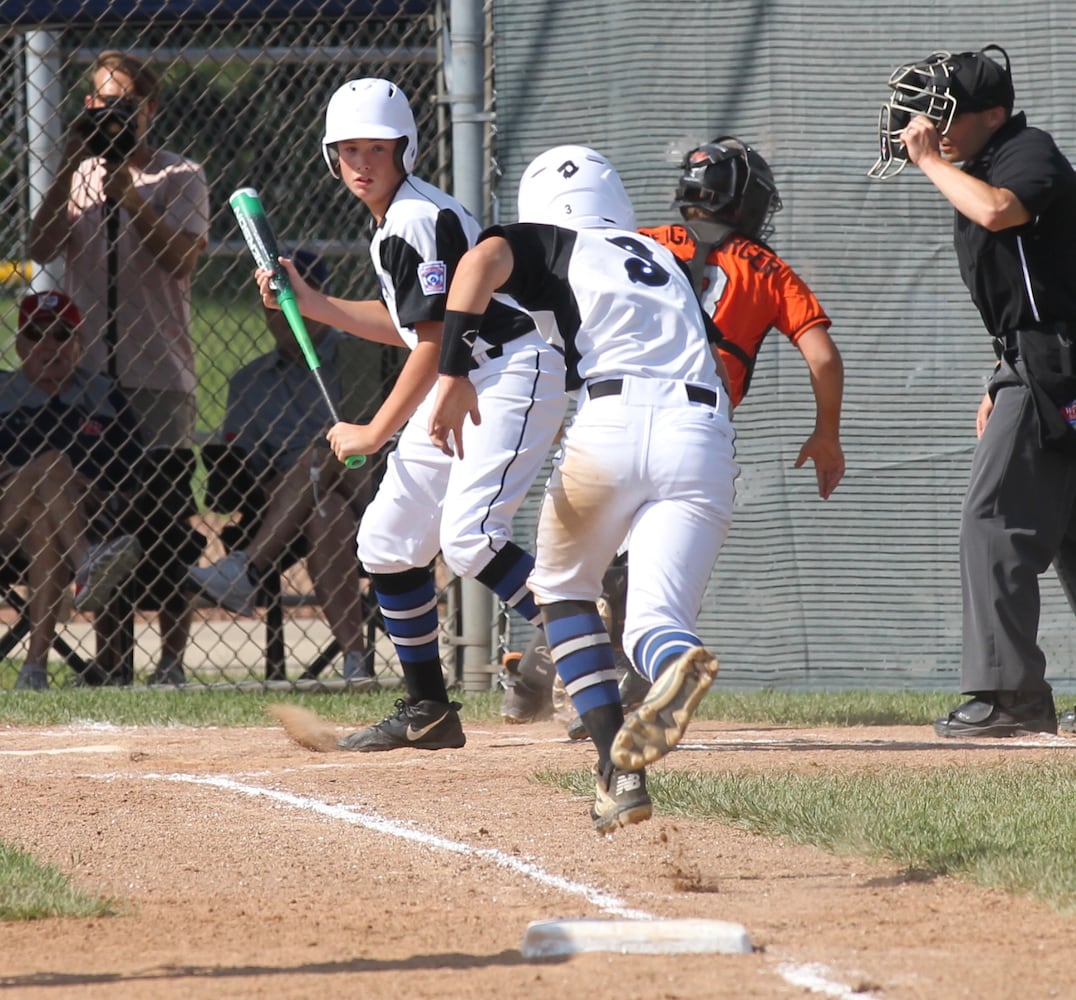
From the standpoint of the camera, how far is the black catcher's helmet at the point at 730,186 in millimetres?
5977

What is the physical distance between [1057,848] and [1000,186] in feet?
8.09

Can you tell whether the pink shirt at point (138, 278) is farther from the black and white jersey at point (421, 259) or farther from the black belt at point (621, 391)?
the black belt at point (621, 391)

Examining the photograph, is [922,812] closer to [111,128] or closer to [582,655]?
[582,655]

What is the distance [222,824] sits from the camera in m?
4.30

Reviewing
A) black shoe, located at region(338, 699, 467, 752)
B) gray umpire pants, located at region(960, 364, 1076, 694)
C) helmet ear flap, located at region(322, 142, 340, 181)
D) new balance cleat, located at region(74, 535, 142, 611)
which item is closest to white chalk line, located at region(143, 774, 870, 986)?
black shoe, located at region(338, 699, 467, 752)

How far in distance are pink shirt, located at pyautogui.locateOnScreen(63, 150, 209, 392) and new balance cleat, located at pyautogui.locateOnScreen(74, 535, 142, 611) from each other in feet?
2.67

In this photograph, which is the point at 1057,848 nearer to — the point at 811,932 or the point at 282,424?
the point at 811,932

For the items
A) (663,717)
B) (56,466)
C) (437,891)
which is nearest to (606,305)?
(663,717)

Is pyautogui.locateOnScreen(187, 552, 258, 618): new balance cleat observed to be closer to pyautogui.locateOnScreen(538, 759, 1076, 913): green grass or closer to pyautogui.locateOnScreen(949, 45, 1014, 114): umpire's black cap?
pyautogui.locateOnScreen(538, 759, 1076, 913): green grass

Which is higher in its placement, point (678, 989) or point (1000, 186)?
point (1000, 186)

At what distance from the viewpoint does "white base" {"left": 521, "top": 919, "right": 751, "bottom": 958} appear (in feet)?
9.70

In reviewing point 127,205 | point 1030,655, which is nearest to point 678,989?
point 1030,655

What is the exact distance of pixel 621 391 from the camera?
12.9 feet

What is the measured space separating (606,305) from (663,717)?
99 cm
